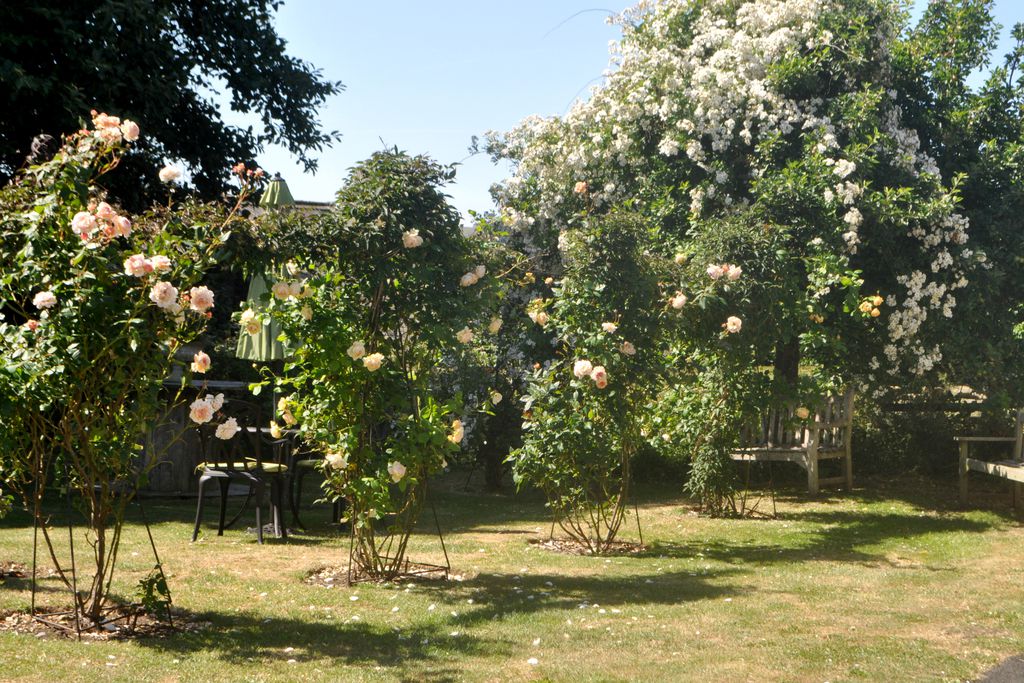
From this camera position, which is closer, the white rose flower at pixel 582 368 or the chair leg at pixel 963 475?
the white rose flower at pixel 582 368

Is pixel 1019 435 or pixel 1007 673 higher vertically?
pixel 1019 435

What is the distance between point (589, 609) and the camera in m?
5.52

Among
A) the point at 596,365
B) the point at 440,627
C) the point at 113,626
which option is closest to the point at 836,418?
the point at 596,365

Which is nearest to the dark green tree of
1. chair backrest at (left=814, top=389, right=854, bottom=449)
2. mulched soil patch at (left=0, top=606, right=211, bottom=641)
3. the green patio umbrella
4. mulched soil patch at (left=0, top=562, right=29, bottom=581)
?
the green patio umbrella

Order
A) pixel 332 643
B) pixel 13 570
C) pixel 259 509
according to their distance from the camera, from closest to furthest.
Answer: pixel 332 643 < pixel 13 570 < pixel 259 509

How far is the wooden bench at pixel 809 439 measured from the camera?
32.9 ft

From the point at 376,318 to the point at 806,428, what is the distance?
5842 mm

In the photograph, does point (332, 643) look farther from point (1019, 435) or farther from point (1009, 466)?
point (1019, 435)

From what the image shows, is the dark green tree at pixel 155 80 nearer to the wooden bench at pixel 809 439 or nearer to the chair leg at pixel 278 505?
the chair leg at pixel 278 505

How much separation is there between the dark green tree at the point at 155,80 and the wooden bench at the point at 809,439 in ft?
23.2

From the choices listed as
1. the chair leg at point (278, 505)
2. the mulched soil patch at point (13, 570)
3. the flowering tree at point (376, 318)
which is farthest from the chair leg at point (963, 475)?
the mulched soil patch at point (13, 570)

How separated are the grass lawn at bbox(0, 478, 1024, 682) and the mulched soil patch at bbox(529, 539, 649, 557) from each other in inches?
5.9

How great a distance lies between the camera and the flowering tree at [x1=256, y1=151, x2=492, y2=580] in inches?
230

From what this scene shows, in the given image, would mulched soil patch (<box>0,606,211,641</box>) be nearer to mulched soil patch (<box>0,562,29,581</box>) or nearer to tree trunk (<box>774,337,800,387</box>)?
mulched soil patch (<box>0,562,29,581</box>)
